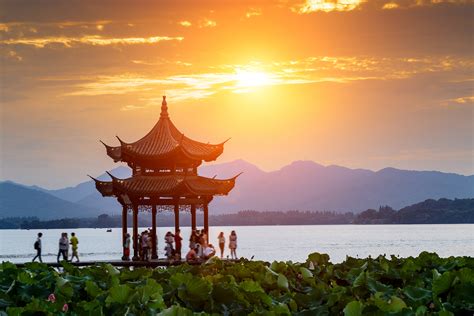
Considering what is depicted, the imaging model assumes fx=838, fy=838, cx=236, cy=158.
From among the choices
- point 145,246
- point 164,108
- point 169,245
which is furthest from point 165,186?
point 164,108

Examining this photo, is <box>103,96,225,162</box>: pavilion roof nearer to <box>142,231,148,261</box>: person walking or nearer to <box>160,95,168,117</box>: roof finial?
<box>160,95,168,117</box>: roof finial

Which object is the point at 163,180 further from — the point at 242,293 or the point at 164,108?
the point at 242,293

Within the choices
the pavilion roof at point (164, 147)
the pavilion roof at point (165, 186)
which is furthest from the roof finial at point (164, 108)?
the pavilion roof at point (165, 186)

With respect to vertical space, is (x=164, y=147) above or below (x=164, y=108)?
below

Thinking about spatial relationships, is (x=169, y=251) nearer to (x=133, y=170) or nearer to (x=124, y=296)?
(x=133, y=170)

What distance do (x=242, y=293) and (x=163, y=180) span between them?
37.8 metres

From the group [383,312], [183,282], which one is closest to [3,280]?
[183,282]

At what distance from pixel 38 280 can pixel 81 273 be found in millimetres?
1188

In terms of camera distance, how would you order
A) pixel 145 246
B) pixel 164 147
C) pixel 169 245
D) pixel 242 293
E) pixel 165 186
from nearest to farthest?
pixel 242 293 < pixel 145 246 < pixel 169 245 < pixel 165 186 < pixel 164 147

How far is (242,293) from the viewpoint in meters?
7.48

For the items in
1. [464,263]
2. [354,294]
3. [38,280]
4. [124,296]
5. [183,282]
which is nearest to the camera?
[124,296]

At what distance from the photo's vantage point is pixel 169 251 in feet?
144

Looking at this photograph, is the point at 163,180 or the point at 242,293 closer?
the point at 242,293

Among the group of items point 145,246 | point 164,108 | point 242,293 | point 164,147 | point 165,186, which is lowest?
point 242,293
